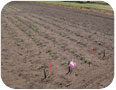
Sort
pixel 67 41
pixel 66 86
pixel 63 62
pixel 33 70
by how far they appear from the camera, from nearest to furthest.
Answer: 1. pixel 66 86
2. pixel 33 70
3. pixel 63 62
4. pixel 67 41

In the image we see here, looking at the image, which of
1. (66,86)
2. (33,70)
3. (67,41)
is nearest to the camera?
(66,86)

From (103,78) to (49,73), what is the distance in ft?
5.66

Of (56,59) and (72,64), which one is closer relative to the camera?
(72,64)

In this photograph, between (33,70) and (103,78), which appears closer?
(103,78)

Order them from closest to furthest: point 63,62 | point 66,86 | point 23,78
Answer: point 66,86
point 23,78
point 63,62

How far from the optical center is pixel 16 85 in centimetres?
420

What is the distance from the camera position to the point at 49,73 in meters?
4.74

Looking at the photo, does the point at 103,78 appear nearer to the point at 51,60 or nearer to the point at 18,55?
the point at 51,60

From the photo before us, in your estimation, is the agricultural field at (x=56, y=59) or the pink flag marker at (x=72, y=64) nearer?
the agricultural field at (x=56, y=59)

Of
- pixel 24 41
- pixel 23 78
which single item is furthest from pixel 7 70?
pixel 24 41

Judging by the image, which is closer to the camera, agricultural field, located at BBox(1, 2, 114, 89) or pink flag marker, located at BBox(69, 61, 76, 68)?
agricultural field, located at BBox(1, 2, 114, 89)

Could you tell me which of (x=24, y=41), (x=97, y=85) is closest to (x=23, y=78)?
(x=97, y=85)

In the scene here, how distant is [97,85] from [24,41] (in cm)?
455

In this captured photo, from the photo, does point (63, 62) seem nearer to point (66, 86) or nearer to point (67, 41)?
point (66, 86)
